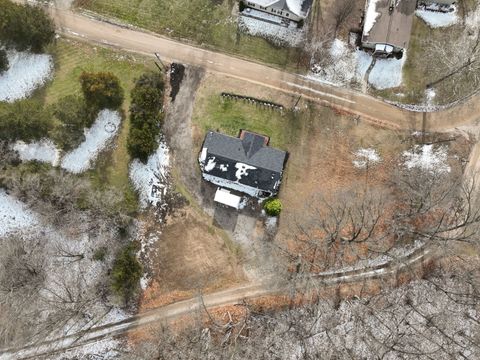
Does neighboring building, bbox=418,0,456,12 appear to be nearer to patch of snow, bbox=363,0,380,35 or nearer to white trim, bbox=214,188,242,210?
patch of snow, bbox=363,0,380,35

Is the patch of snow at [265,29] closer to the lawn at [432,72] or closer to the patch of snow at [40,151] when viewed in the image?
the lawn at [432,72]

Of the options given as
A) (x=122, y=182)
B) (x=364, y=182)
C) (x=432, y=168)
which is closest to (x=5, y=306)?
(x=122, y=182)

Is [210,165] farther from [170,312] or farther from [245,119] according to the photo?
[170,312]

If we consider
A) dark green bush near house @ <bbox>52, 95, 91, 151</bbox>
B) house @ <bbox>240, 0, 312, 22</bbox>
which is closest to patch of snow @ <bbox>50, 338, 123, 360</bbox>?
dark green bush near house @ <bbox>52, 95, 91, 151</bbox>

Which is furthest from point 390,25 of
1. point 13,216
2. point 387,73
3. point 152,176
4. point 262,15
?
point 13,216

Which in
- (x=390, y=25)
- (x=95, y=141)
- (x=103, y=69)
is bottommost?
(x=95, y=141)

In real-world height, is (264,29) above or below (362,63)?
above

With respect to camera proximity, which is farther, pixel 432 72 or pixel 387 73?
pixel 432 72

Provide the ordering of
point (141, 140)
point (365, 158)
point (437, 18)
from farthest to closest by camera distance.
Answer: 1. point (437, 18)
2. point (365, 158)
3. point (141, 140)
